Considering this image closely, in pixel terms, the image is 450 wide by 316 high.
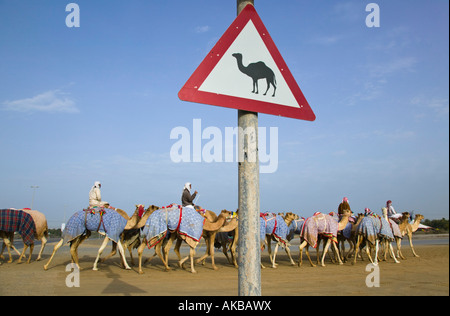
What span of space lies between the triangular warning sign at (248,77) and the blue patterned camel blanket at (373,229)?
12.0 metres

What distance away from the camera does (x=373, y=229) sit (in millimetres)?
13352

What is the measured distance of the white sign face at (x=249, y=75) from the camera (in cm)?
242

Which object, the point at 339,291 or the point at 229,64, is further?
the point at 339,291

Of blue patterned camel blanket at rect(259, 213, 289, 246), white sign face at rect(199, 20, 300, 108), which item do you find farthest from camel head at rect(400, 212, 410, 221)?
white sign face at rect(199, 20, 300, 108)

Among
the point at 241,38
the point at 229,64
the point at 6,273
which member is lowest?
the point at 6,273

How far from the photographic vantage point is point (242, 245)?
90.0 inches

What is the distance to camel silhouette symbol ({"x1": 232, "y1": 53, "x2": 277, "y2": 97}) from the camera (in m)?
2.47

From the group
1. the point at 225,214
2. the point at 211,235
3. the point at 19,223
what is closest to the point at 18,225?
the point at 19,223

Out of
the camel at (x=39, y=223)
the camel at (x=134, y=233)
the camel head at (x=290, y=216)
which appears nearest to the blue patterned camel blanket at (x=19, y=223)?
the camel at (x=39, y=223)
